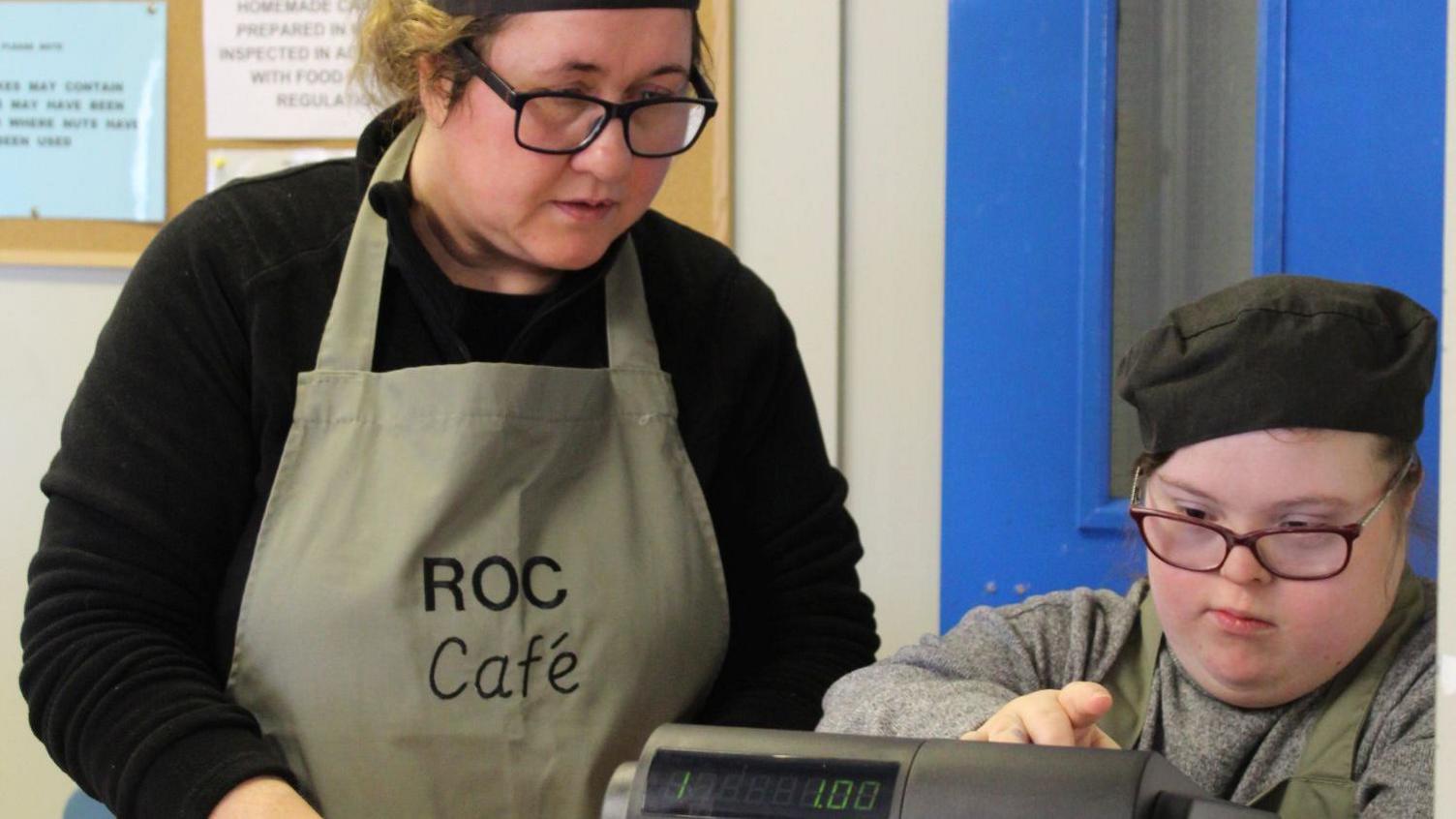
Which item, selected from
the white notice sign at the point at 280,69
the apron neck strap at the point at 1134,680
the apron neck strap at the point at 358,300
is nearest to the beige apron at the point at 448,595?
the apron neck strap at the point at 358,300

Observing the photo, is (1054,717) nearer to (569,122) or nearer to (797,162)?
(569,122)

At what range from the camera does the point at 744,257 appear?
193 centimetres

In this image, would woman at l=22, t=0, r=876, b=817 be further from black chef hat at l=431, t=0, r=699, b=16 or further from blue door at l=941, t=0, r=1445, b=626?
blue door at l=941, t=0, r=1445, b=626

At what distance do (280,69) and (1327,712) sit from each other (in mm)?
1499

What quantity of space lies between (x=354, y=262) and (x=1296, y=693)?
2.33 ft

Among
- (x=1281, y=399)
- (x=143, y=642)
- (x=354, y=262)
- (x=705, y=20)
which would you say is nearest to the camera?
(x=1281, y=399)

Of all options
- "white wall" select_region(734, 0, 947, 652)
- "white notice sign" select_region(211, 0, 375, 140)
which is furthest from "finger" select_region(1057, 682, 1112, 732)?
"white notice sign" select_region(211, 0, 375, 140)

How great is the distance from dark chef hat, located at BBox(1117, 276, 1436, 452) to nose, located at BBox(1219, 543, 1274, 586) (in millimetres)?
73

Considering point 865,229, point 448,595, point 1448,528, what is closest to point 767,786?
point 1448,528

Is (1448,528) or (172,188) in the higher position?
(172,188)

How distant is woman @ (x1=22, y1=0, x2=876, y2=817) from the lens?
110 cm

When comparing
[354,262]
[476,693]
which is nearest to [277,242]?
[354,262]

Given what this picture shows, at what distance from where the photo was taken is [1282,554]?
3.18 ft

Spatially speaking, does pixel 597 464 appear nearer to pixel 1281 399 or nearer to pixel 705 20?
pixel 1281 399
